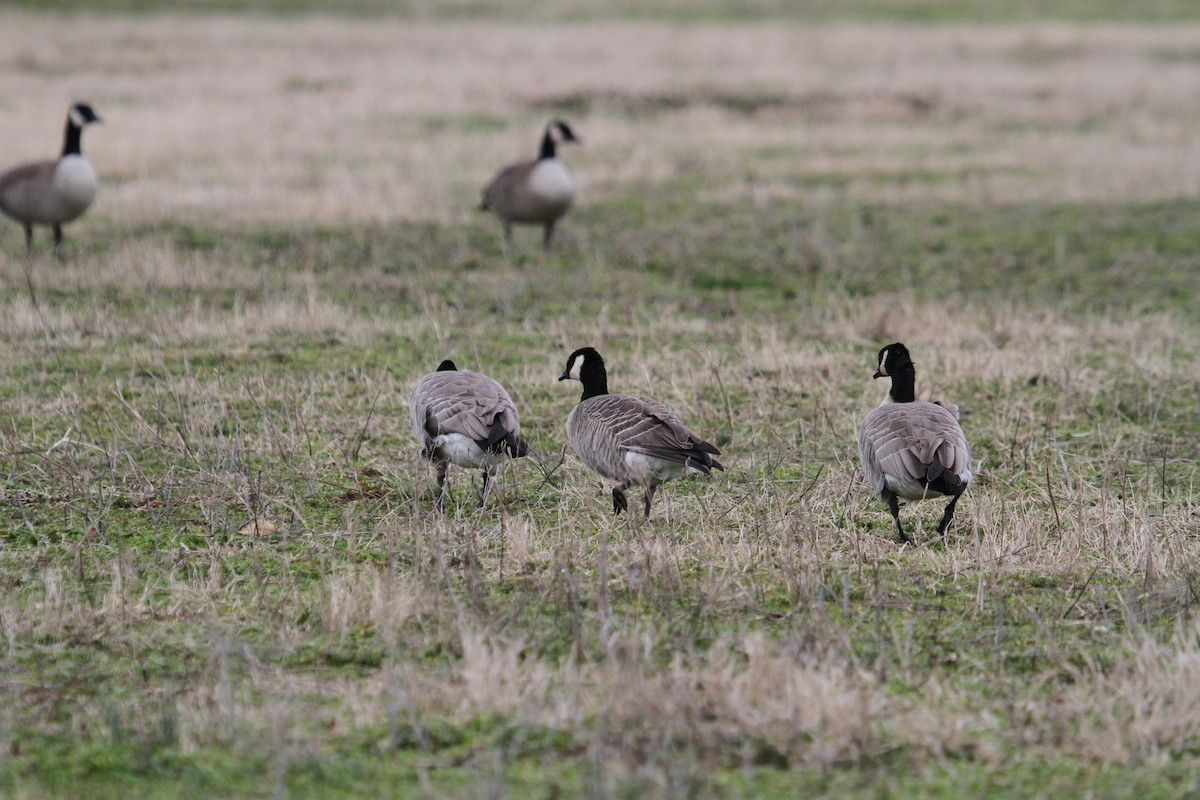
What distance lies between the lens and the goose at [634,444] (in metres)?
6.39

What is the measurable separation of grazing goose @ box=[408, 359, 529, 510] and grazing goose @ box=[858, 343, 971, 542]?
5.80 feet

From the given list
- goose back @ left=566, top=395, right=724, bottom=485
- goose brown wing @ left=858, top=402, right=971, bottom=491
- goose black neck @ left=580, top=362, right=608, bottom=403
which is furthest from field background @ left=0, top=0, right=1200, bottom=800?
goose black neck @ left=580, top=362, right=608, bottom=403

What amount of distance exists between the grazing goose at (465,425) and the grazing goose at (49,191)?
8.63m

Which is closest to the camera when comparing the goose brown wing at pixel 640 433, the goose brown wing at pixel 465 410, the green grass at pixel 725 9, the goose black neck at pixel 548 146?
the goose brown wing at pixel 640 433

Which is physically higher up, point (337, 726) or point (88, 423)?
point (88, 423)

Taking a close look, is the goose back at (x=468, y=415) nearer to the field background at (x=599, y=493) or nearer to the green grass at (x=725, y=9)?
the field background at (x=599, y=493)

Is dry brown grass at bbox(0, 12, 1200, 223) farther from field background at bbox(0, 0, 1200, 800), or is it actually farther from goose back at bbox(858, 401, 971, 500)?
goose back at bbox(858, 401, 971, 500)

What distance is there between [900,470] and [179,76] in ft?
92.1

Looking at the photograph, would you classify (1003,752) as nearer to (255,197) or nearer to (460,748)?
(460,748)

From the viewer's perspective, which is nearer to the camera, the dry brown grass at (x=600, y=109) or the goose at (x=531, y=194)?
the goose at (x=531, y=194)

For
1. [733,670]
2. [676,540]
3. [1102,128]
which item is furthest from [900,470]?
[1102,128]

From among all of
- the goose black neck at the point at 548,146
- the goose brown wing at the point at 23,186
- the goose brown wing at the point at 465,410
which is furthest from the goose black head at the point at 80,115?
the goose brown wing at the point at 465,410

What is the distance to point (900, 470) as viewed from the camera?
6.18m

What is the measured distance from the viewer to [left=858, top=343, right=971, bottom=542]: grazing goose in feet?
20.0
